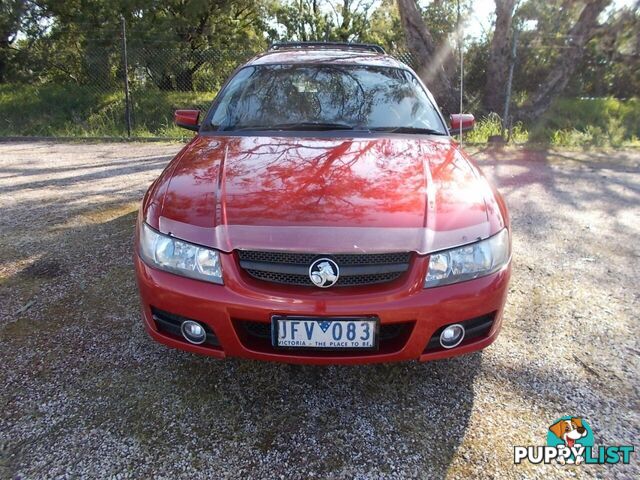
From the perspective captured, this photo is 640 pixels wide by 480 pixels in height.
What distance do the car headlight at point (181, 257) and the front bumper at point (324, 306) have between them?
1.1 inches

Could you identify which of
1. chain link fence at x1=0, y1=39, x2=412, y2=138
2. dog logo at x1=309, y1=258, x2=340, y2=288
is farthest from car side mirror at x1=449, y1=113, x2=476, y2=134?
chain link fence at x1=0, y1=39, x2=412, y2=138

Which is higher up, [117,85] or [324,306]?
[117,85]

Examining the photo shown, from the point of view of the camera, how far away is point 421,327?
1803 mm

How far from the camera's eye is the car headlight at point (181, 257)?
5.97 ft

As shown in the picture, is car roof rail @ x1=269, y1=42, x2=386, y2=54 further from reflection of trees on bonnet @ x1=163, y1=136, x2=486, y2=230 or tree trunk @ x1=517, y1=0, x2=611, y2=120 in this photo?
tree trunk @ x1=517, y1=0, x2=611, y2=120

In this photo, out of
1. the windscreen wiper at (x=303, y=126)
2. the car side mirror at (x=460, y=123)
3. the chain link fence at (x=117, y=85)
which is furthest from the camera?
the chain link fence at (x=117, y=85)

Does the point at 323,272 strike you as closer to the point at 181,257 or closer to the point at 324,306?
the point at 324,306

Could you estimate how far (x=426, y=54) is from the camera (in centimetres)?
985

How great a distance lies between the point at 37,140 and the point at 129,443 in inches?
344

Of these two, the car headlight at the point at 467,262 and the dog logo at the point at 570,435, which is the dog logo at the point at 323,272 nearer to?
the car headlight at the point at 467,262

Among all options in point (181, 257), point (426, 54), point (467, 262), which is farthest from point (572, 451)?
point (426, 54)

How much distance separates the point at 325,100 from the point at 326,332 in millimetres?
1745

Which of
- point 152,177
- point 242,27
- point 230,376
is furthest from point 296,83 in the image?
point 242,27

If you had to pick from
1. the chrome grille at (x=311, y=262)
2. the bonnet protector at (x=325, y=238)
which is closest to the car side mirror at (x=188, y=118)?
the bonnet protector at (x=325, y=238)
